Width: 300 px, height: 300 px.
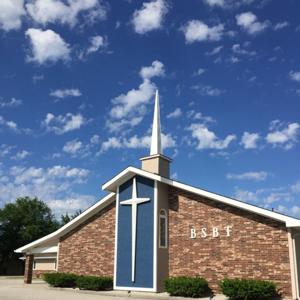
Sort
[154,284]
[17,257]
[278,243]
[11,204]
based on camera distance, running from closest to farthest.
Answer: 1. [278,243]
2. [154,284]
3. [17,257]
4. [11,204]

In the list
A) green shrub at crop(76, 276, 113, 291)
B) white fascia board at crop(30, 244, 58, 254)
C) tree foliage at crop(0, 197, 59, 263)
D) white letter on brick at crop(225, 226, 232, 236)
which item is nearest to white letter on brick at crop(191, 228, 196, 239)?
white letter on brick at crop(225, 226, 232, 236)

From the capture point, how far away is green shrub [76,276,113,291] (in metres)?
23.4

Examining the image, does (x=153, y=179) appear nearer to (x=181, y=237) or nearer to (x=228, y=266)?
(x=181, y=237)

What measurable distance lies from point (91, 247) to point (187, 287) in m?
8.51

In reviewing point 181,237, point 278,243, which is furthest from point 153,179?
point 278,243

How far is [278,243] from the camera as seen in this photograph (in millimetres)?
18875

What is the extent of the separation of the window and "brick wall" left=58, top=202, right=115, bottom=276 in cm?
383

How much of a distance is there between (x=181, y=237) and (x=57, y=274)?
8.37 metres

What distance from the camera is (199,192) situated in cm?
2166

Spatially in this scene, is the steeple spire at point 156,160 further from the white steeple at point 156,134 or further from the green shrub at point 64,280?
the green shrub at point 64,280

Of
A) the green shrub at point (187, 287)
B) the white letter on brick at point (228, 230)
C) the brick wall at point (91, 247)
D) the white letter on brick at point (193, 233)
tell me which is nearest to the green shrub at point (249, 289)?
the green shrub at point (187, 287)

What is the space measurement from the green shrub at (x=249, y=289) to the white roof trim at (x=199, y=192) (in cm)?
261

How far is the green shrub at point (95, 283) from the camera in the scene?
23380 millimetres

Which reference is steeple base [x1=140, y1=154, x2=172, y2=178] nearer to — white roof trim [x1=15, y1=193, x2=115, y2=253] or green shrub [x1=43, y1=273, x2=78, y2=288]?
white roof trim [x1=15, y1=193, x2=115, y2=253]
